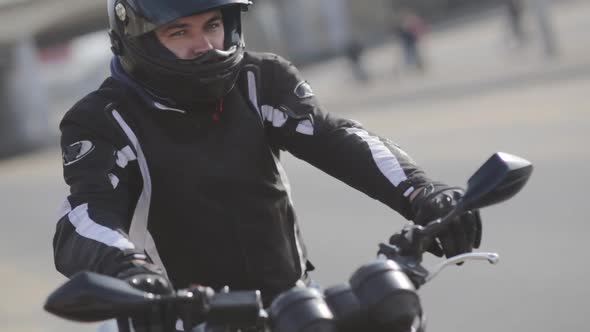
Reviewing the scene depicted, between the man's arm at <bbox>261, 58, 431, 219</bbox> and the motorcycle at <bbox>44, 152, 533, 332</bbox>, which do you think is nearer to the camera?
the motorcycle at <bbox>44, 152, 533, 332</bbox>

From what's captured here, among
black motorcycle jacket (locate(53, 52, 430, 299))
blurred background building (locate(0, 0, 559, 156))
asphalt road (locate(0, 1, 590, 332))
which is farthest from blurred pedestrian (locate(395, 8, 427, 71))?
black motorcycle jacket (locate(53, 52, 430, 299))

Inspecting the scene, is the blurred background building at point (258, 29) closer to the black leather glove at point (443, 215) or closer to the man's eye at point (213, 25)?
the man's eye at point (213, 25)

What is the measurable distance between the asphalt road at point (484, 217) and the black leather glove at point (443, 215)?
14.6 ft

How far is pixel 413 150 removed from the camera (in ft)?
63.4

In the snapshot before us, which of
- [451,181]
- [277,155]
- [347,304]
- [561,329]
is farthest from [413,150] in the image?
[347,304]

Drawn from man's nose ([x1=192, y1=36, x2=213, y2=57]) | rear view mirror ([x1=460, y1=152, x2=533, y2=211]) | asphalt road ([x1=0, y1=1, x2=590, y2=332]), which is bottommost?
asphalt road ([x1=0, y1=1, x2=590, y2=332])

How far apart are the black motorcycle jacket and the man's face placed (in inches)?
8.5

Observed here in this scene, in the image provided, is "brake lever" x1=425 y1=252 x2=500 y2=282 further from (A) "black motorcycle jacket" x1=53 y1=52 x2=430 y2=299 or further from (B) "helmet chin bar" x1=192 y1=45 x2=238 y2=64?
(B) "helmet chin bar" x1=192 y1=45 x2=238 y2=64

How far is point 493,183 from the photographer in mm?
2949

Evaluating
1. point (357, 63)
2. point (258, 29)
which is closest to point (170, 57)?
point (357, 63)

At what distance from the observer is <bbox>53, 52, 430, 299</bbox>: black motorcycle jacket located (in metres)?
3.67

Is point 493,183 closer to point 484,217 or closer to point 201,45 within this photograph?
point 201,45

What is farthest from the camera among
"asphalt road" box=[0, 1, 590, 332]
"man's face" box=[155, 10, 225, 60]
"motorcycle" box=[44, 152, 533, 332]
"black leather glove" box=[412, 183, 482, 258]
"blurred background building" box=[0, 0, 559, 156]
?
"blurred background building" box=[0, 0, 559, 156]

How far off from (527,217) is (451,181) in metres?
3.50
